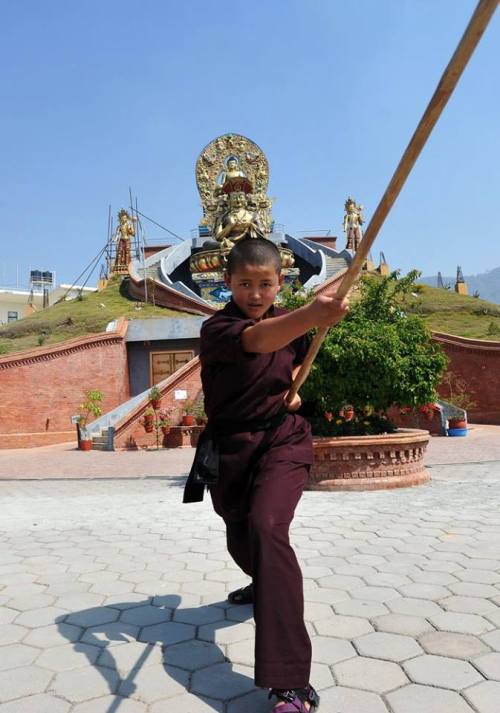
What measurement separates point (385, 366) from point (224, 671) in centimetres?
524

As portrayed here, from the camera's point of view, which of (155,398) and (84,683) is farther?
(155,398)

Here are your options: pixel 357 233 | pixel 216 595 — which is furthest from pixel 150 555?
pixel 357 233

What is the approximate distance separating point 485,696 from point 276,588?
873mm

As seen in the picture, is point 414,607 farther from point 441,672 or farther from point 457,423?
point 457,423

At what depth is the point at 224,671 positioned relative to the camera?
96.5 inches

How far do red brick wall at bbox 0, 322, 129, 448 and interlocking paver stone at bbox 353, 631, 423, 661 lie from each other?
15.7 m

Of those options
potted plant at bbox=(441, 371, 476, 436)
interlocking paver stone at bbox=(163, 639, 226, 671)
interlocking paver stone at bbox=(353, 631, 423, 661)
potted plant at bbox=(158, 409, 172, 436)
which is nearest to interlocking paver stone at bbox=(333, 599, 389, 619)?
interlocking paver stone at bbox=(353, 631, 423, 661)

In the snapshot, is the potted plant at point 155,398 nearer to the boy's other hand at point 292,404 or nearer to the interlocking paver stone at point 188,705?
the boy's other hand at point 292,404

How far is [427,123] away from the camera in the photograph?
1.69m

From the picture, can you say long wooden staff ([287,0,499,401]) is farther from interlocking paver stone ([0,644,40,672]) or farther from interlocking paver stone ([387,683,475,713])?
interlocking paver stone ([0,644,40,672])

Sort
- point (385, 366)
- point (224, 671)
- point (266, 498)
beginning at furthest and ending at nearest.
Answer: point (385, 366)
point (224, 671)
point (266, 498)

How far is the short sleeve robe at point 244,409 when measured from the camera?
2.38 m

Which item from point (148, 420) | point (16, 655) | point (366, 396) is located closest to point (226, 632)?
point (16, 655)

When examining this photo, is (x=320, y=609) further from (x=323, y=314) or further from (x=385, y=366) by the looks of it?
(x=385, y=366)
